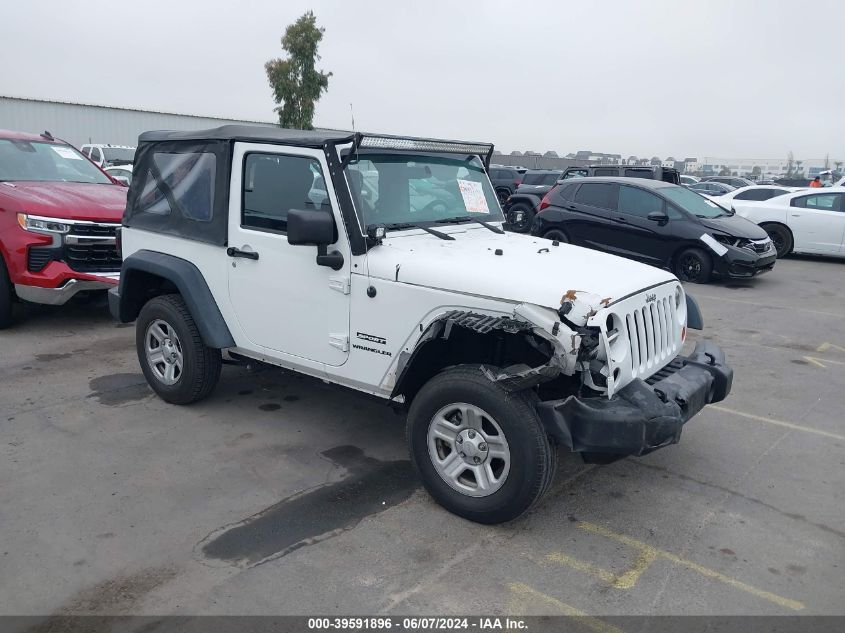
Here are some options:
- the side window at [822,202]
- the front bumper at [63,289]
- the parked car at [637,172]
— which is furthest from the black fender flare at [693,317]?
the parked car at [637,172]

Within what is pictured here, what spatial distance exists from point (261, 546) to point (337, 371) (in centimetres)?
122

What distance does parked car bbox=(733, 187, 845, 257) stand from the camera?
14414mm

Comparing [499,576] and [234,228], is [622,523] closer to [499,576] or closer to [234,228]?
[499,576]

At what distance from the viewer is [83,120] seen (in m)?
33.8

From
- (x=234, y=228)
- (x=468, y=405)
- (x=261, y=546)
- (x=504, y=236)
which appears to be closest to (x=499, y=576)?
(x=468, y=405)

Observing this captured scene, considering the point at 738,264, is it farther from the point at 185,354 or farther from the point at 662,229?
the point at 185,354

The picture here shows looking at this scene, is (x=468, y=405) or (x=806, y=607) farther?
(x=468, y=405)

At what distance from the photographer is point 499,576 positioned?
336 centimetres

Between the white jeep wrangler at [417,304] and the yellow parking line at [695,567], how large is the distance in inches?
17.6

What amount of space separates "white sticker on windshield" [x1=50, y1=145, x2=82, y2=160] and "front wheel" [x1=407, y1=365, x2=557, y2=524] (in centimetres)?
676

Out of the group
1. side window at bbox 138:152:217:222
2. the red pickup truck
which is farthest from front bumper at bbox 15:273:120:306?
side window at bbox 138:152:217:222

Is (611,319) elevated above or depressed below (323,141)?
below

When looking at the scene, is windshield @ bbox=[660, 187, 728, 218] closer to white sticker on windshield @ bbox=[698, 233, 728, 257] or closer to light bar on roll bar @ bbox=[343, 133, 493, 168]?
white sticker on windshield @ bbox=[698, 233, 728, 257]

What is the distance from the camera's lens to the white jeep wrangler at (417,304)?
353 centimetres
